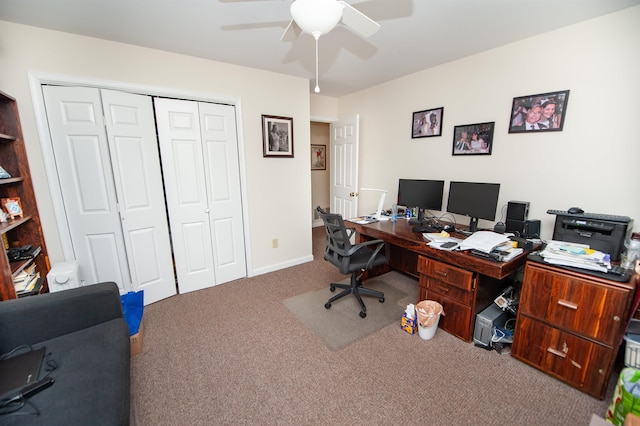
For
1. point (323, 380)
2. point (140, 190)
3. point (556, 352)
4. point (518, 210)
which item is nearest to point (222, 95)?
point (140, 190)

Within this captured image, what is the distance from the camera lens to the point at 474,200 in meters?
2.37

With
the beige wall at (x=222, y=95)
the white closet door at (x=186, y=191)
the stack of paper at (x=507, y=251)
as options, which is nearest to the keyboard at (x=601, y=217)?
the stack of paper at (x=507, y=251)

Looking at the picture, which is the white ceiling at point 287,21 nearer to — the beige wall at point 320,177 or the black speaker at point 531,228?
the black speaker at point 531,228

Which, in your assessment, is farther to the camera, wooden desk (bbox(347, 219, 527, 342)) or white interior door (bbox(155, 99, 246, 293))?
white interior door (bbox(155, 99, 246, 293))

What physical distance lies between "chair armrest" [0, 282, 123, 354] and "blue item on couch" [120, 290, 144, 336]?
0.34 m

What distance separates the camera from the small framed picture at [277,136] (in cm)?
306

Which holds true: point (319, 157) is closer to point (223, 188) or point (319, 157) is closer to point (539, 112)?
point (223, 188)

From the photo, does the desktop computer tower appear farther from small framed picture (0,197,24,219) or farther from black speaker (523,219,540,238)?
small framed picture (0,197,24,219)

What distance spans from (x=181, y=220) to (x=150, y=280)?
0.68 m

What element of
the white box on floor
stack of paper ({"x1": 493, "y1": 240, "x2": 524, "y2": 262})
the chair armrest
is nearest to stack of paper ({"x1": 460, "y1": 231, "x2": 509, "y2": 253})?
stack of paper ({"x1": 493, "y1": 240, "x2": 524, "y2": 262})

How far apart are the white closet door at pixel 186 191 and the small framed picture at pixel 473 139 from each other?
8.96 feet

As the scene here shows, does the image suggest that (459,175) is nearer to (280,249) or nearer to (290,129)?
(290,129)

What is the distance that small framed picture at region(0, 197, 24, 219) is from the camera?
6.09 ft

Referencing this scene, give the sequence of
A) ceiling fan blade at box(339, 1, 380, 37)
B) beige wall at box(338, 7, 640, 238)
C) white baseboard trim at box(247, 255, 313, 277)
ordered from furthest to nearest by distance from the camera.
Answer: white baseboard trim at box(247, 255, 313, 277) → beige wall at box(338, 7, 640, 238) → ceiling fan blade at box(339, 1, 380, 37)
